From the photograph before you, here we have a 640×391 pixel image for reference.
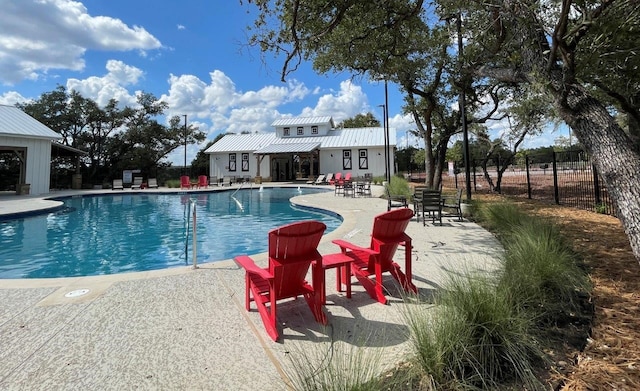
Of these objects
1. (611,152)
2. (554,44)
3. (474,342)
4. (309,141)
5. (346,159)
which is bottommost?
(474,342)

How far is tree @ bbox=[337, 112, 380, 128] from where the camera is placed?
52062 millimetres

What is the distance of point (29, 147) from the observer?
1991 centimetres

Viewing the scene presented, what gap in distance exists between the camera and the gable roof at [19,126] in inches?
745

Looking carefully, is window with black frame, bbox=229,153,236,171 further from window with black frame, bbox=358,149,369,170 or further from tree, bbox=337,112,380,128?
tree, bbox=337,112,380,128

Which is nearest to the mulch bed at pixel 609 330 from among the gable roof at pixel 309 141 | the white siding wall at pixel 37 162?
the gable roof at pixel 309 141

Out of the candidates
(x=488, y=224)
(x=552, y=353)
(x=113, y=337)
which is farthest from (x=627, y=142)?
(x=488, y=224)

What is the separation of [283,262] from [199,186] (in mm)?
25355

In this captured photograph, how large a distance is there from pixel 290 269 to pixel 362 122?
167ft

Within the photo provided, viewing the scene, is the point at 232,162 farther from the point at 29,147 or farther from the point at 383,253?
the point at 383,253

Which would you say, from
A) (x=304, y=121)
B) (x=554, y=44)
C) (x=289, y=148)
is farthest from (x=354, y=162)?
(x=554, y=44)

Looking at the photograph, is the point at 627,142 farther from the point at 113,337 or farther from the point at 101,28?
the point at 101,28

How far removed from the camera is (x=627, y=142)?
290 centimetres

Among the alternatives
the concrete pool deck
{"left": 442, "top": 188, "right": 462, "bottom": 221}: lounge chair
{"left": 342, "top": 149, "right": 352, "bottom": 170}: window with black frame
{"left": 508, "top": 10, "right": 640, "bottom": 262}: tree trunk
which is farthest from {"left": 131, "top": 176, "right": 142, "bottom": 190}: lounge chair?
{"left": 508, "top": 10, "right": 640, "bottom": 262}: tree trunk

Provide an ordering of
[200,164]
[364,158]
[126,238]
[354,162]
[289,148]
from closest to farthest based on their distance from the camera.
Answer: [126,238] → [289,148] → [364,158] → [354,162] → [200,164]
